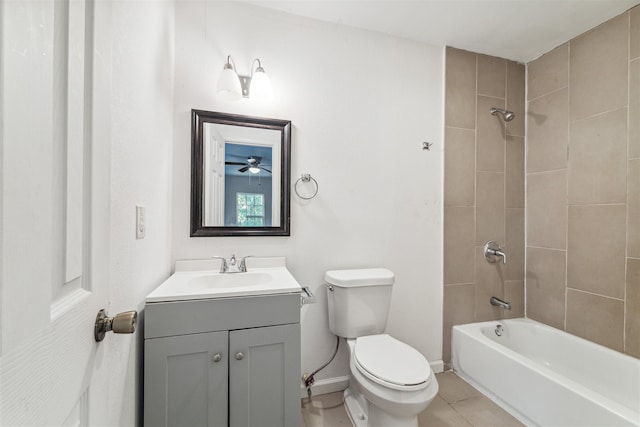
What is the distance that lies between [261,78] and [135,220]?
1024 millimetres

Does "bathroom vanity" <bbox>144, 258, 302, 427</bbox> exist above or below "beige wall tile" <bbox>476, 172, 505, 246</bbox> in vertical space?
below

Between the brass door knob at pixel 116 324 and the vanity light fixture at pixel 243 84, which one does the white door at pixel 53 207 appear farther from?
the vanity light fixture at pixel 243 84

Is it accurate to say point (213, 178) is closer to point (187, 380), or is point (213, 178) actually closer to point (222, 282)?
point (222, 282)

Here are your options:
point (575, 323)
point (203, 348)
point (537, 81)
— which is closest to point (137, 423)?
point (203, 348)

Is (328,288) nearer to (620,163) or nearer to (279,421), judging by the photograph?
(279,421)

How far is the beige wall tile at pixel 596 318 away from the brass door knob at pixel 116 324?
2485 mm

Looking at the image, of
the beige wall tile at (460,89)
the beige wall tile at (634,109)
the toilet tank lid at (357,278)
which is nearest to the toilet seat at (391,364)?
the toilet tank lid at (357,278)

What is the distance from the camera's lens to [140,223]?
1.01 m

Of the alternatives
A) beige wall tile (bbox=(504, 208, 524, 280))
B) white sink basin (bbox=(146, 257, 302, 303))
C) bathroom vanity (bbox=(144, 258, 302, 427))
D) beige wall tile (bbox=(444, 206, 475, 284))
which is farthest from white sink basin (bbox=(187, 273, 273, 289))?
beige wall tile (bbox=(504, 208, 524, 280))

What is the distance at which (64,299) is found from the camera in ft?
1.37

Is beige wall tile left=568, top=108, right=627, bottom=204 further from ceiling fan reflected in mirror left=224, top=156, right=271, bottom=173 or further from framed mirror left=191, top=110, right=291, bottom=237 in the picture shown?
ceiling fan reflected in mirror left=224, top=156, right=271, bottom=173

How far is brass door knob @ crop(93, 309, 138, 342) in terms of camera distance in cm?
52

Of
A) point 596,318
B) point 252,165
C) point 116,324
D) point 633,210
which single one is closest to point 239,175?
point 252,165

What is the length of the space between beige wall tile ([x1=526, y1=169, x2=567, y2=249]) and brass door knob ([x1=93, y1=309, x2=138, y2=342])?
253 cm
